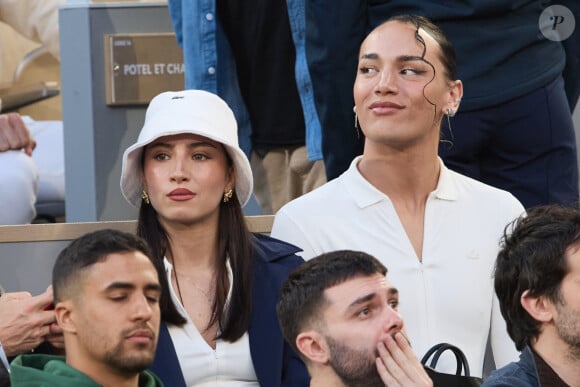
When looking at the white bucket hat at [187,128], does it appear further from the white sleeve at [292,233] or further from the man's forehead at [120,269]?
the man's forehead at [120,269]

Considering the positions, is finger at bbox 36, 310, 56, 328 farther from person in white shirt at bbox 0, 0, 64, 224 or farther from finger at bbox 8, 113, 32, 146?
finger at bbox 8, 113, 32, 146

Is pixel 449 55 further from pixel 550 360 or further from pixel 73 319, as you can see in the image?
pixel 73 319

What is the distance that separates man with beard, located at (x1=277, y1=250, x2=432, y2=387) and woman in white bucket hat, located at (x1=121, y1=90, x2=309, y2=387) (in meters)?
0.42

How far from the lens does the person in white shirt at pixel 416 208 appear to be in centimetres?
454

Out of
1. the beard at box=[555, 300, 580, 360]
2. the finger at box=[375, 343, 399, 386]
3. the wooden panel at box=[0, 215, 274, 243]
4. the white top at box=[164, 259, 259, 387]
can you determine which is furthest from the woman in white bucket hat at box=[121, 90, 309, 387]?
Result: the beard at box=[555, 300, 580, 360]

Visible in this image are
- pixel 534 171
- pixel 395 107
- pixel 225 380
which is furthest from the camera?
pixel 534 171

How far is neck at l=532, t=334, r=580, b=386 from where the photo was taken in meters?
3.84

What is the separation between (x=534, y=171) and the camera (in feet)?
16.4

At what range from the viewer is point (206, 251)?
456cm

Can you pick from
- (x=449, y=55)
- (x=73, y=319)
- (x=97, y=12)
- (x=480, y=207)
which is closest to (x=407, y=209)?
(x=480, y=207)

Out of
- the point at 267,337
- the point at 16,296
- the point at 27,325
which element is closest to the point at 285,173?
the point at 267,337

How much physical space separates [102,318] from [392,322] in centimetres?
76

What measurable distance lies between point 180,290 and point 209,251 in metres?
0.19

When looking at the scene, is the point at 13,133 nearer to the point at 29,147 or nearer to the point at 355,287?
the point at 29,147
